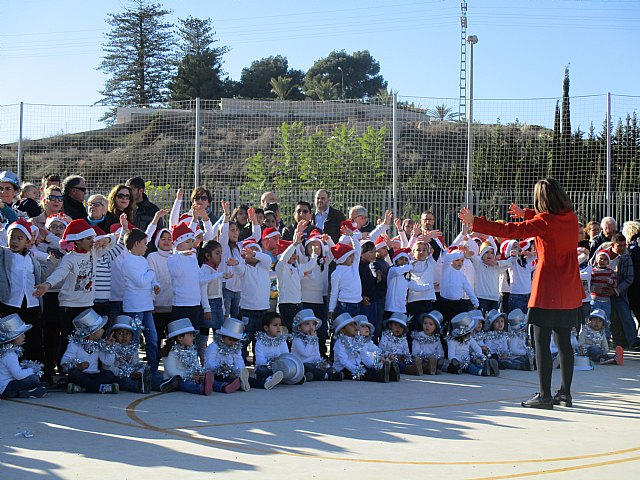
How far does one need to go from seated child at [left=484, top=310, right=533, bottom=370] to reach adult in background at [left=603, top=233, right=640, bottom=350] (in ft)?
8.42

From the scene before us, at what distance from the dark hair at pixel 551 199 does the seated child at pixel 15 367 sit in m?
→ 5.06

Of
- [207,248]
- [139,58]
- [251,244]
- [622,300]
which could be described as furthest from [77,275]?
[139,58]

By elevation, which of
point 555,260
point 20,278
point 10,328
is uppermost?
point 555,260

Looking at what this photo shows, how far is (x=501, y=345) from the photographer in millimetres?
11188

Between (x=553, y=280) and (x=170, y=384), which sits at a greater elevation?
(x=553, y=280)

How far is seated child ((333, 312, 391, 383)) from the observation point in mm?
9727

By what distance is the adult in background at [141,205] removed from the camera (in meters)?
10.9

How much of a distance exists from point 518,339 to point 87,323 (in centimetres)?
567

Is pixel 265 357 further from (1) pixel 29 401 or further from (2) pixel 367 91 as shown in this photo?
(2) pixel 367 91

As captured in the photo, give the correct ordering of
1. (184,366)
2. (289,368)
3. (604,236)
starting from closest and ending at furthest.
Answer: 1. (184,366)
2. (289,368)
3. (604,236)

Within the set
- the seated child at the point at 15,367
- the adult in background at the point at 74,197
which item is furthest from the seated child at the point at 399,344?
the seated child at the point at 15,367

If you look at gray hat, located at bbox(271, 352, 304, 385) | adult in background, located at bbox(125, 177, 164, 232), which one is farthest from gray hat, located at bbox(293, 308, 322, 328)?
adult in background, located at bbox(125, 177, 164, 232)

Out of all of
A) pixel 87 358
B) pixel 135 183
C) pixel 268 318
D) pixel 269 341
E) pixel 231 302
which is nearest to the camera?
pixel 87 358

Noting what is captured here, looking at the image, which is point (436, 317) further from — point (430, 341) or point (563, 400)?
point (563, 400)
